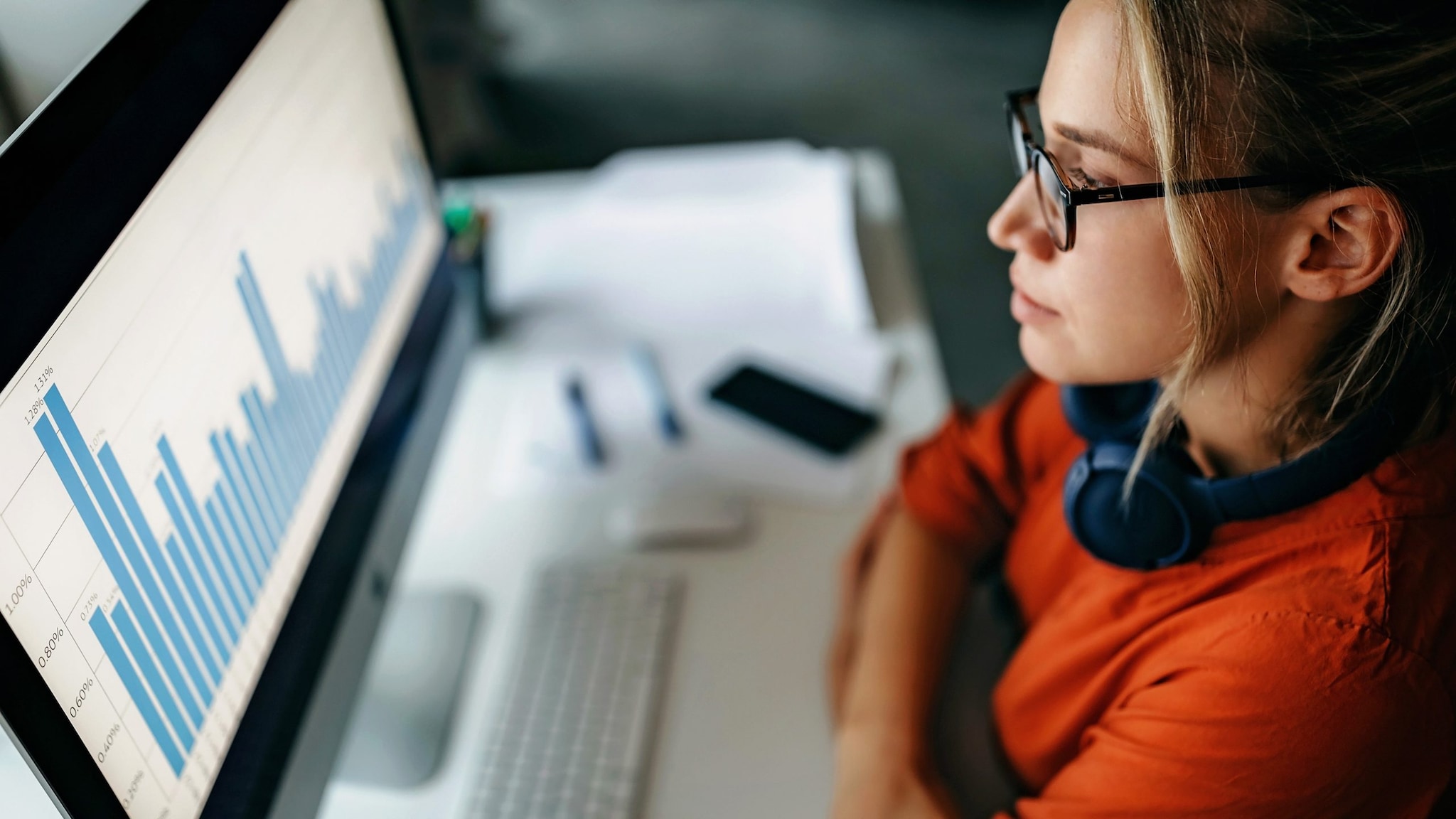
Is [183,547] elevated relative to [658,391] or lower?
elevated

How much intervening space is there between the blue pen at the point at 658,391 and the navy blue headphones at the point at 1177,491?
0.48 metres

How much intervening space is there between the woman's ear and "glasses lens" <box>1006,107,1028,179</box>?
186 mm

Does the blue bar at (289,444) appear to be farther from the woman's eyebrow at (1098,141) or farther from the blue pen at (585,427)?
the woman's eyebrow at (1098,141)

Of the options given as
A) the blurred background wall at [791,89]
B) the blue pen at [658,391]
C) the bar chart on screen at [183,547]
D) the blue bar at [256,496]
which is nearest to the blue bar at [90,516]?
the bar chart on screen at [183,547]

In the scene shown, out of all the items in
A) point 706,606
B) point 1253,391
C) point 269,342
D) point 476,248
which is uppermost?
point 269,342

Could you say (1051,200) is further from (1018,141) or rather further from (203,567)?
(203,567)

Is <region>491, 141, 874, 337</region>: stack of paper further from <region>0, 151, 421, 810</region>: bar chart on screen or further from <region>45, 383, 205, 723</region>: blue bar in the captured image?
<region>45, 383, 205, 723</region>: blue bar

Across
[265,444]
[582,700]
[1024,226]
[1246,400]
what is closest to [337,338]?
[265,444]

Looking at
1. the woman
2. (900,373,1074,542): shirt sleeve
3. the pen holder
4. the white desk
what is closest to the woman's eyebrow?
the woman

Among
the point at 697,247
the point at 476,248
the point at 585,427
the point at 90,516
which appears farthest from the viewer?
the point at 697,247

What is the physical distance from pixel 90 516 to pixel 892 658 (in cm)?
59

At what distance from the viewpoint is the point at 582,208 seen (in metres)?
1.41

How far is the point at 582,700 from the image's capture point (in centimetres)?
83

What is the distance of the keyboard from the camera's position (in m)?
0.76
